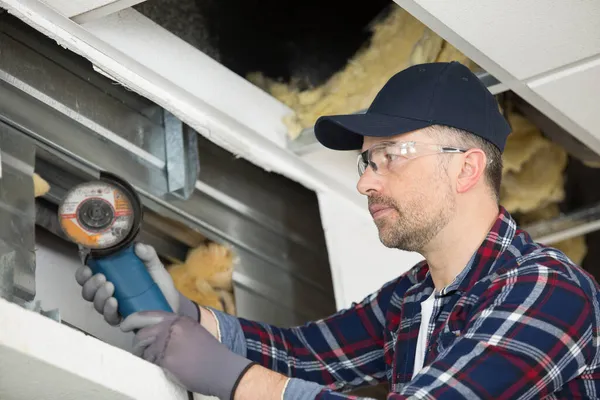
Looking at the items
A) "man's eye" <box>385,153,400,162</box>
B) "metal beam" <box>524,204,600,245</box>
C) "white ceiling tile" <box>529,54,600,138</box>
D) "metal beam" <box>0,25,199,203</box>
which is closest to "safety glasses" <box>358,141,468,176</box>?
"man's eye" <box>385,153,400,162</box>

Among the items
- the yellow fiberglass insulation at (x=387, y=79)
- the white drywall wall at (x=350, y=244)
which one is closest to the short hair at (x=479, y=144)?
the yellow fiberglass insulation at (x=387, y=79)

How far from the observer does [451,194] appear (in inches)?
75.4

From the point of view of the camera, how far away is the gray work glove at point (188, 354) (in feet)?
5.71

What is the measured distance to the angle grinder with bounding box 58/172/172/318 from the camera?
6.04ft

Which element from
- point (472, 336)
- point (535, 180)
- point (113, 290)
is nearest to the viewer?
point (472, 336)

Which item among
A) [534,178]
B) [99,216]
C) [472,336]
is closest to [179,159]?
[99,216]

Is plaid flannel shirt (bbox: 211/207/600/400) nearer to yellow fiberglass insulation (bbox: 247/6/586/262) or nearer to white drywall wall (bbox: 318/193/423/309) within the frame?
white drywall wall (bbox: 318/193/423/309)

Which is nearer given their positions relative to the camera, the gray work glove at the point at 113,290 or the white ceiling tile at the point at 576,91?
the gray work glove at the point at 113,290

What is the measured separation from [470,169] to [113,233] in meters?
0.71

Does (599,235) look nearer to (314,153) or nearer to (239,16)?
(314,153)

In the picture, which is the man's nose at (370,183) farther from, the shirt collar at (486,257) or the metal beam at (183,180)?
the metal beam at (183,180)

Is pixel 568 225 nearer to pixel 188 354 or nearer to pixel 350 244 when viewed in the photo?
pixel 350 244

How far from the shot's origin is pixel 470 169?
194 centimetres

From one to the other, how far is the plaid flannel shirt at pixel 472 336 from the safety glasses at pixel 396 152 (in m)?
0.19
